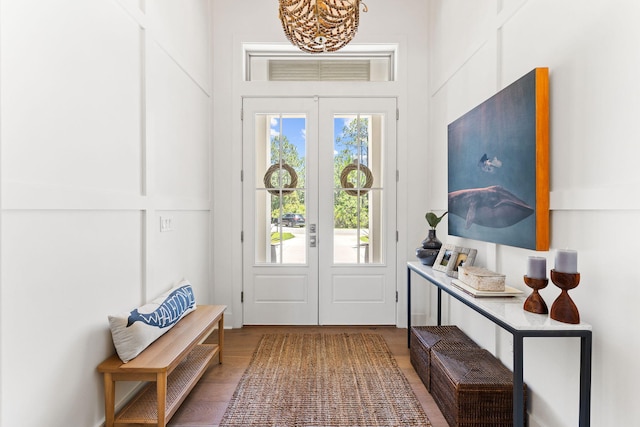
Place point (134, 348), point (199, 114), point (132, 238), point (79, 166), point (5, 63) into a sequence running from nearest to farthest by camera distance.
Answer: point (5, 63), point (79, 166), point (134, 348), point (132, 238), point (199, 114)

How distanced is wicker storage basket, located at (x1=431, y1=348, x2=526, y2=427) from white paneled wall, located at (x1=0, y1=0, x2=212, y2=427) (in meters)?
1.79

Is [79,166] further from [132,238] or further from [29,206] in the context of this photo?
[132,238]

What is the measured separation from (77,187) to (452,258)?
220cm

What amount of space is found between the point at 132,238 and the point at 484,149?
214 centimetres

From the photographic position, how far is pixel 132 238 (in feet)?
6.74

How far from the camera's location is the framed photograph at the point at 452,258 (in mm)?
2340

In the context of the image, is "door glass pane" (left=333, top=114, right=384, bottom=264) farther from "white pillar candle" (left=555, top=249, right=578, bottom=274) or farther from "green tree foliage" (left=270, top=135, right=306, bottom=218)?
"white pillar candle" (left=555, top=249, right=578, bottom=274)

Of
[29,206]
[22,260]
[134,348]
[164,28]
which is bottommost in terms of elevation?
[134,348]

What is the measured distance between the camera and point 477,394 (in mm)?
1784

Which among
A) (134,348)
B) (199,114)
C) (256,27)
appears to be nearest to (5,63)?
(134,348)

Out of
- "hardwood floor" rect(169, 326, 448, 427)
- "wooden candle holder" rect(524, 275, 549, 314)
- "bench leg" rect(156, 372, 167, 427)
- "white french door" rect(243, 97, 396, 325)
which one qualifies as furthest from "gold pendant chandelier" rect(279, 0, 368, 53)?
"hardwood floor" rect(169, 326, 448, 427)

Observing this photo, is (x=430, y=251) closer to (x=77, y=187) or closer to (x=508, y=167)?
(x=508, y=167)

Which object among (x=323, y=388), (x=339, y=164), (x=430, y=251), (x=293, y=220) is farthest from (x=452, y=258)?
(x=293, y=220)

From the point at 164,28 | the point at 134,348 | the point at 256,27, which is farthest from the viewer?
the point at 256,27
